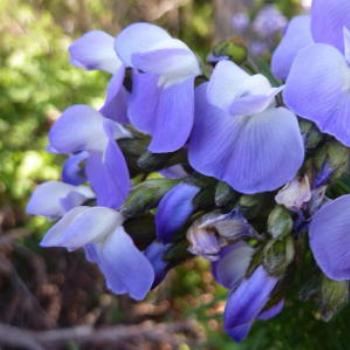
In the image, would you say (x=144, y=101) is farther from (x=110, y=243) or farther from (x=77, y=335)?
(x=77, y=335)

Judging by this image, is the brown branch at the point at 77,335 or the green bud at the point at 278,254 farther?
the brown branch at the point at 77,335

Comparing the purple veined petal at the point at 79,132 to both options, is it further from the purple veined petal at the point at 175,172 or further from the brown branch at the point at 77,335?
the brown branch at the point at 77,335

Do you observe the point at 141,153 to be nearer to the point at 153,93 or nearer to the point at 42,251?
the point at 153,93

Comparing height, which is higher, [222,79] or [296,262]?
[222,79]

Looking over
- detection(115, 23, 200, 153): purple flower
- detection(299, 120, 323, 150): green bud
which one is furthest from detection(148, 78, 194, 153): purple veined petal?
detection(299, 120, 323, 150): green bud

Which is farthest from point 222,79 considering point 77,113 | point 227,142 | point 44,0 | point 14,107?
point 44,0

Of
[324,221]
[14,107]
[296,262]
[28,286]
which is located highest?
[324,221]

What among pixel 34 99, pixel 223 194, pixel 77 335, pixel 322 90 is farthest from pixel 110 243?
pixel 34 99

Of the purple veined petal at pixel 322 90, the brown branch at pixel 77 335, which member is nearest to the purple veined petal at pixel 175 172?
the purple veined petal at pixel 322 90
